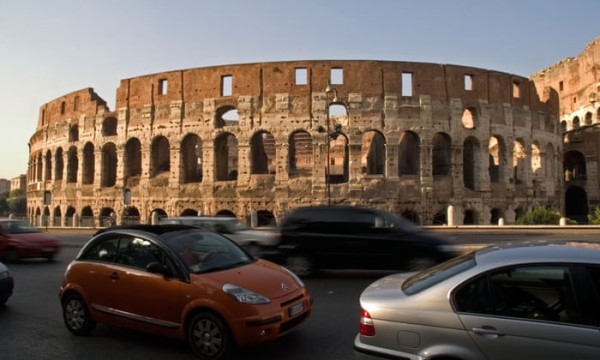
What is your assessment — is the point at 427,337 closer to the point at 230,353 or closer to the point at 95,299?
the point at 230,353

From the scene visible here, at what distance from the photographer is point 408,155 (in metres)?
31.7

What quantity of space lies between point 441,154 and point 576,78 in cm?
2876

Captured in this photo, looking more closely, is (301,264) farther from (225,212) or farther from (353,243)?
(225,212)

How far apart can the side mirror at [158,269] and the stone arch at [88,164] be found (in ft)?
107

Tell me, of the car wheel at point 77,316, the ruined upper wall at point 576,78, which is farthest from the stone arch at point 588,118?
the car wheel at point 77,316

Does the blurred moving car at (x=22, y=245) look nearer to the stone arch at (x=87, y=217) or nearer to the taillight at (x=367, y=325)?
the taillight at (x=367, y=325)

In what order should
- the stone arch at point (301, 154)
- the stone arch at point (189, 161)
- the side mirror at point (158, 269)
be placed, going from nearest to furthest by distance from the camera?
the side mirror at point (158, 269)
the stone arch at point (301, 154)
the stone arch at point (189, 161)

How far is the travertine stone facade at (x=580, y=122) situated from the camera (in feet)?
130

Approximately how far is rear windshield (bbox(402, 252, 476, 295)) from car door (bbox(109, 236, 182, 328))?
2.62 m

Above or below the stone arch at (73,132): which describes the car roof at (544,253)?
below

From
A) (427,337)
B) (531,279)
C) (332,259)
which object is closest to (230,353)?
(427,337)

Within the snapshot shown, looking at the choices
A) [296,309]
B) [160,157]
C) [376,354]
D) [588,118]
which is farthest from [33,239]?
[588,118]

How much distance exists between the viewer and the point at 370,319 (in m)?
3.73

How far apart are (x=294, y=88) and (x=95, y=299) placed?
2442cm
